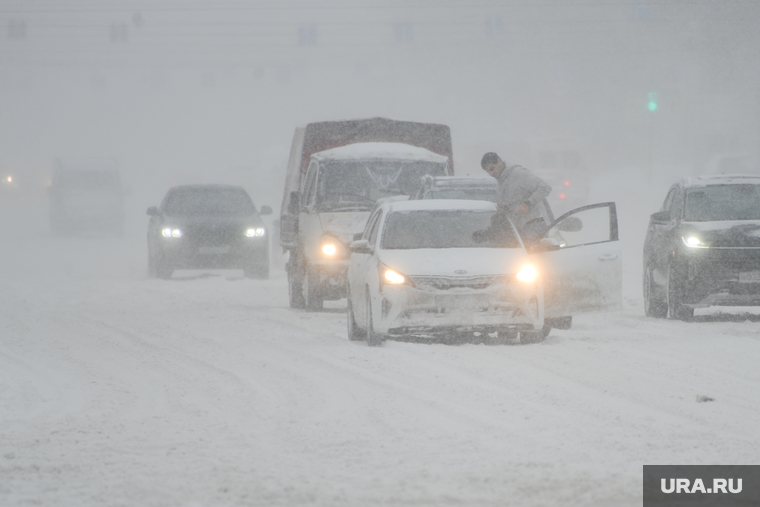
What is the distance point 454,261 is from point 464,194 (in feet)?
15.1

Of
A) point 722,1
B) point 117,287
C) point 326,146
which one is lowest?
point 117,287

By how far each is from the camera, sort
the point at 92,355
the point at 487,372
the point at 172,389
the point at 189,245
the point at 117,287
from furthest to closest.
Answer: the point at 189,245
the point at 117,287
the point at 92,355
the point at 487,372
the point at 172,389

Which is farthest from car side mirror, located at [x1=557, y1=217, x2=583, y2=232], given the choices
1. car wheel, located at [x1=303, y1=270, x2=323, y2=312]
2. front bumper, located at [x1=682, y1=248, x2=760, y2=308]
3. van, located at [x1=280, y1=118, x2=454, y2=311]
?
car wheel, located at [x1=303, y1=270, x2=323, y2=312]

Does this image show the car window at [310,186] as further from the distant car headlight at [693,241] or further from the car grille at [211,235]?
the distant car headlight at [693,241]

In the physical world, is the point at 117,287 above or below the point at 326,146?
below

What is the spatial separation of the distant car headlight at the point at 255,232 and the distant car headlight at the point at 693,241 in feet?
31.1

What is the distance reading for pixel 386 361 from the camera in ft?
33.1

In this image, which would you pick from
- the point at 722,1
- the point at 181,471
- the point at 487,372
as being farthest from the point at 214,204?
the point at 722,1

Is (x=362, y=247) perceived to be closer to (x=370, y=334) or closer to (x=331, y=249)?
(x=370, y=334)

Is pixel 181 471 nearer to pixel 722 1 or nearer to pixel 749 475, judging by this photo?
pixel 749 475

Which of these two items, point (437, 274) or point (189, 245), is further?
point (189, 245)

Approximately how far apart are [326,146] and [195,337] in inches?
302

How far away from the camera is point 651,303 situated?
14203 millimetres

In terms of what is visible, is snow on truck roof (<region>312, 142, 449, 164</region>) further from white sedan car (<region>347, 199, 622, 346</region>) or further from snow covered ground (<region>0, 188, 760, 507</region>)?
white sedan car (<region>347, 199, 622, 346</region>)
